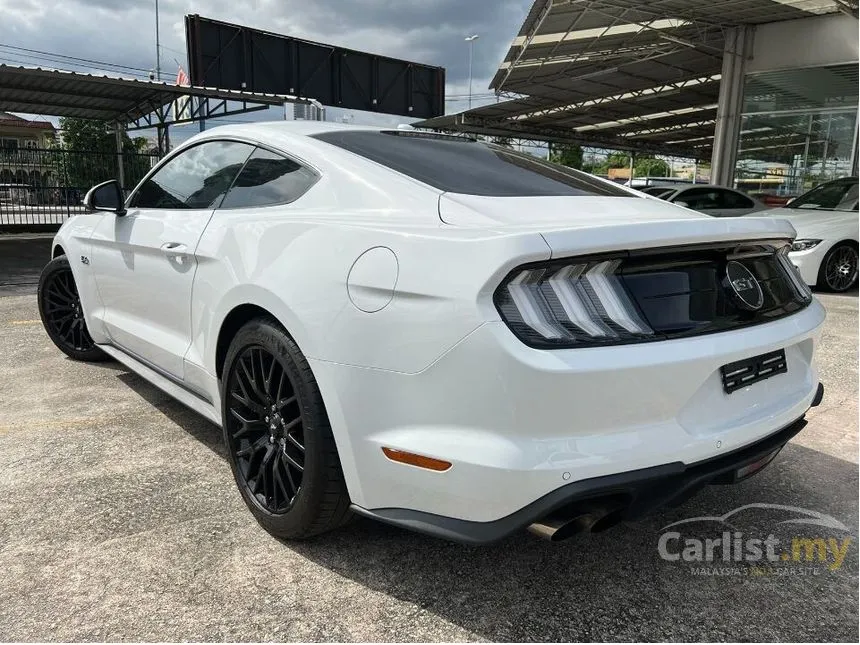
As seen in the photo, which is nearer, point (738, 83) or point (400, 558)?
point (400, 558)

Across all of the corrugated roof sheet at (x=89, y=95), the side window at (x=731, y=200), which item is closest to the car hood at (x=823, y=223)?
the side window at (x=731, y=200)

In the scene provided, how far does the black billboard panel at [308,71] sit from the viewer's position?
15125 mm

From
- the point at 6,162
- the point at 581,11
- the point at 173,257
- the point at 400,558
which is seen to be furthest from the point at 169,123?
the point at 400,558

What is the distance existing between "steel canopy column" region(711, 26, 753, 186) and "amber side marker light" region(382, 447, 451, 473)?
52.5 feet

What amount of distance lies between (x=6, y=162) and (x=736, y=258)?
1799 cm

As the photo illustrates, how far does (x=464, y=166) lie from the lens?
263 cm

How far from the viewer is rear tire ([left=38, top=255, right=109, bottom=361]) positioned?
450 centimetres

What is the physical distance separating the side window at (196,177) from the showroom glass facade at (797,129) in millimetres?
14501

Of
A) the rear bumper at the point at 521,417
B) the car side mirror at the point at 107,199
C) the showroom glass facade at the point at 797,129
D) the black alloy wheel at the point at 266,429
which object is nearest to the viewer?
the rear bumper at the point at 521,417

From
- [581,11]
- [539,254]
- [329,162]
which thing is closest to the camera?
[539,254]

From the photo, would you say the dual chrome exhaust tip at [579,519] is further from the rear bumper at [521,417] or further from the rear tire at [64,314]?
the rear tire at [64,314]

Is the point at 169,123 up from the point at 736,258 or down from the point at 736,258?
up

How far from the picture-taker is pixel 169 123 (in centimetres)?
1652

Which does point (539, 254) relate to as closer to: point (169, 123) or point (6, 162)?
point (169, 123)
